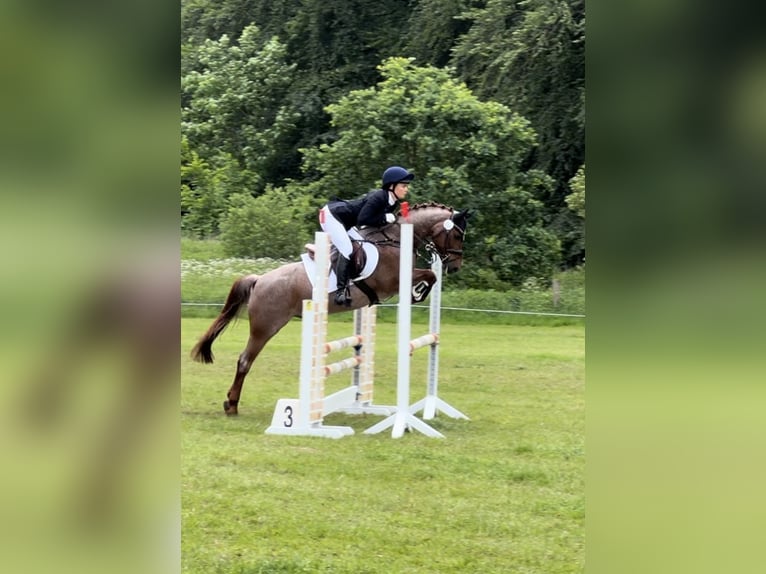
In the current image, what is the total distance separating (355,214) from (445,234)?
0.52 metres

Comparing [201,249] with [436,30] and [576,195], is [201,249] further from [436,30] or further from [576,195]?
[576,195]

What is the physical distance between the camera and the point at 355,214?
195 inches

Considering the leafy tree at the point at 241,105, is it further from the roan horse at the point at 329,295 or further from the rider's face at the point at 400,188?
the rider's face at the point at 400,188

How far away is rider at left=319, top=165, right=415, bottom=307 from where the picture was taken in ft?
15.7

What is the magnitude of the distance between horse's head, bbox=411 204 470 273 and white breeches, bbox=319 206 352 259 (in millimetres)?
411

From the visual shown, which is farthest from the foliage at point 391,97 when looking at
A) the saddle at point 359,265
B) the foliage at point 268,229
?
the saddle at point 359,265

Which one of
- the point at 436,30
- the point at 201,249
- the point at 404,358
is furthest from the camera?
the point at 436,30

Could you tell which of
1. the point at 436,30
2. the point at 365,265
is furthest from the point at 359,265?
the point at 436,30

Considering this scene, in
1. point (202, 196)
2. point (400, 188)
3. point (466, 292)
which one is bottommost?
point (466, 292)

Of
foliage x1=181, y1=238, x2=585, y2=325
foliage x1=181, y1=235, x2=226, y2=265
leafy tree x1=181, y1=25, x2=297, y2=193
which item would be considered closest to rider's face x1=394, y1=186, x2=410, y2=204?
foliage x1=181, y1=238, x2=585, y2=325

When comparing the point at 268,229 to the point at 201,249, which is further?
the point at 201,249

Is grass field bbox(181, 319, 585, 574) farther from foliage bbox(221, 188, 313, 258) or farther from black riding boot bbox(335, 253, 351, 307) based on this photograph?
foliage bbox(221, 188, 313, 258)
